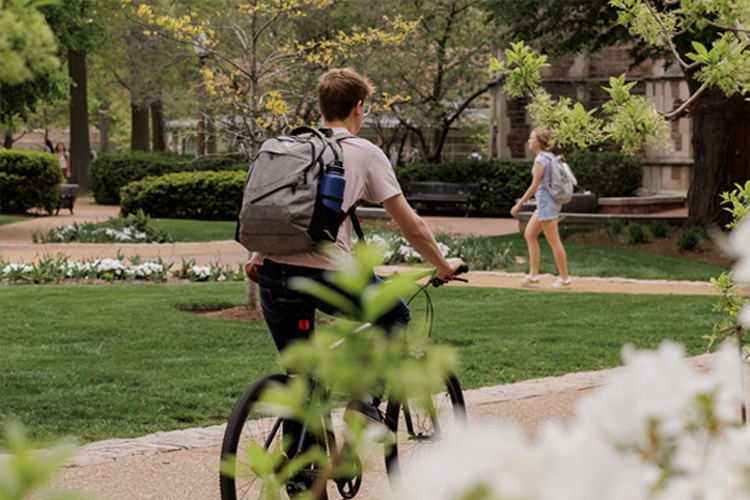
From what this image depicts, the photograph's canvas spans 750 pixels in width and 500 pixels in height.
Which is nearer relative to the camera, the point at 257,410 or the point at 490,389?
the point at 257,410

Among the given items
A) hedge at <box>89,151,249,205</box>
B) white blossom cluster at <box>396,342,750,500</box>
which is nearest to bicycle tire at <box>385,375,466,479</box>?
white blossom cluster at <box>396,342,750,500</box>


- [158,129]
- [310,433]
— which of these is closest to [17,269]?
[310,433]

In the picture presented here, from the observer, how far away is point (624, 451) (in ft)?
2.84

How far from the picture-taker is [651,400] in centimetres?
86

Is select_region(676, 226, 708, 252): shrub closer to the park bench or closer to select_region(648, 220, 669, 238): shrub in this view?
select_region(648, 220, 669, 238): shrub

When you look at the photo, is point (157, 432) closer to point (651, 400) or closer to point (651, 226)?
point (651, 400)

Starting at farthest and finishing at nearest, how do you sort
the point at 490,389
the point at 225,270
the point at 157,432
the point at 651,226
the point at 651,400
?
the point at 651,226 → the point at 225,270 → the point at 490,389 → the point at 157,432 → the point at 651,400

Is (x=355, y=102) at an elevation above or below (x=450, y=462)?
above

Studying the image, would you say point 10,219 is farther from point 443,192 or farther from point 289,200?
point 289,200

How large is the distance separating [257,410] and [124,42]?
33920mm

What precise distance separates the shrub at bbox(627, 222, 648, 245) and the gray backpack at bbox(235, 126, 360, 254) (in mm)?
14543

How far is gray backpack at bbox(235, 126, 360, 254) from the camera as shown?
10.8 ft

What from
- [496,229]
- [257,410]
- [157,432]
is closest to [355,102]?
[257,410]

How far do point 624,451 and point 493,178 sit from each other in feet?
83.4
